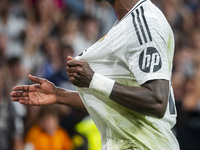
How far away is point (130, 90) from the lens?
2.18m

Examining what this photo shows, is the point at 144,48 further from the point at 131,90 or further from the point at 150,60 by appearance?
the point at 131,90

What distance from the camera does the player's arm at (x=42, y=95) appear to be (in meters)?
2.85

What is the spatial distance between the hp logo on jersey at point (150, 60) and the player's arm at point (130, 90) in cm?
8

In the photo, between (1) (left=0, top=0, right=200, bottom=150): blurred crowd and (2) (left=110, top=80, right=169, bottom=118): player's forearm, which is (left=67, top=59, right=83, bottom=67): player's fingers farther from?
(1) (left=0, top=0, right=200, bottom=150): blurred crowd

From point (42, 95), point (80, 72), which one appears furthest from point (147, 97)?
point (42, 95)

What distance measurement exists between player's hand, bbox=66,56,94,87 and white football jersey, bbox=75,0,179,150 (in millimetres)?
195

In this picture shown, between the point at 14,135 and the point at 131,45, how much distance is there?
9.99 ft

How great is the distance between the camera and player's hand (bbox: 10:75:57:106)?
9.35ft

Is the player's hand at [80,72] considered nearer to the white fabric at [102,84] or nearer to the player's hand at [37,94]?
the white fabric at [102,84]

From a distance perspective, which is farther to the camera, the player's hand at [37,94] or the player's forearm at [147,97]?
the player's hand at [37,94]

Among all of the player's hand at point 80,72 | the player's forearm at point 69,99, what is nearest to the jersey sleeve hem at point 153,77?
the player's hand at point 80,72

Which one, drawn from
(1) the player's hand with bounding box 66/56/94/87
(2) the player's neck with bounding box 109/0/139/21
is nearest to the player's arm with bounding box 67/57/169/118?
(1) the player's hand with bounding box 66/56/94/87

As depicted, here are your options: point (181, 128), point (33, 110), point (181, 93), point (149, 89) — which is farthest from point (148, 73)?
point (181, 93)

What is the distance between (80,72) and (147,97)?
46 cm
